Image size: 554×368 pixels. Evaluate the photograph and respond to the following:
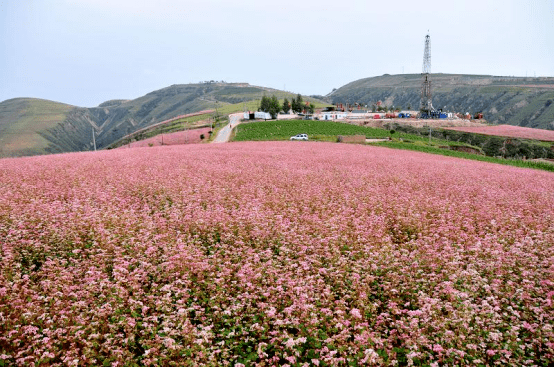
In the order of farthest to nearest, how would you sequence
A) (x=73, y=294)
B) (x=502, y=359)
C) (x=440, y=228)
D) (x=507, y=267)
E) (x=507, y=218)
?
(x=507, y=218)
(x=440, y=228)
(x=507, y=267)
(x=73, y=294)
(x=502, y=359)

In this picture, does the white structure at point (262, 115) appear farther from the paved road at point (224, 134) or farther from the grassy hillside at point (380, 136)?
the grassy hillside at point (380, 136)

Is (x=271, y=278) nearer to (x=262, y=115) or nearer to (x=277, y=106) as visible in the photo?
(x=262, y=115)

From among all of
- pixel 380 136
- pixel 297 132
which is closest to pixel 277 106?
pixel 297 132

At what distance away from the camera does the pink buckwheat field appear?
6.12 meters

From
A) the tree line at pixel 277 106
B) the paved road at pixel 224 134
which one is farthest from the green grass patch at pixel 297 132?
the tree line at pixel 277 106

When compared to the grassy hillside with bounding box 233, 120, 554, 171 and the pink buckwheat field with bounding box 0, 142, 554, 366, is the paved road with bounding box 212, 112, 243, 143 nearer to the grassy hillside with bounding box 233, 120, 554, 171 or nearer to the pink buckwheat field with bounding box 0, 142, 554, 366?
the grassy hillside with bounding box 233, 120, 554, 171

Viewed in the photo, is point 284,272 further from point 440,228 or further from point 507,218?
point 507,218

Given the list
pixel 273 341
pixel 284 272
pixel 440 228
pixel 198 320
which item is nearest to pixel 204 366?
pixel 273 341

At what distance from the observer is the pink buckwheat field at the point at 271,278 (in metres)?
6.12

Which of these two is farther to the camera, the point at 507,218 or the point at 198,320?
the point at 507,218

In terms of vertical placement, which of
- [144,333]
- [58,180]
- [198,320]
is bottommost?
[198,320]

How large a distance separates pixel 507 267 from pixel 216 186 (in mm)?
12978

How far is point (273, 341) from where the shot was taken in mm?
6168

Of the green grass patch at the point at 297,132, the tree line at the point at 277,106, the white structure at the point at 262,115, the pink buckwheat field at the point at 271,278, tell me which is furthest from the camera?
the tree line at the point at 277,106
